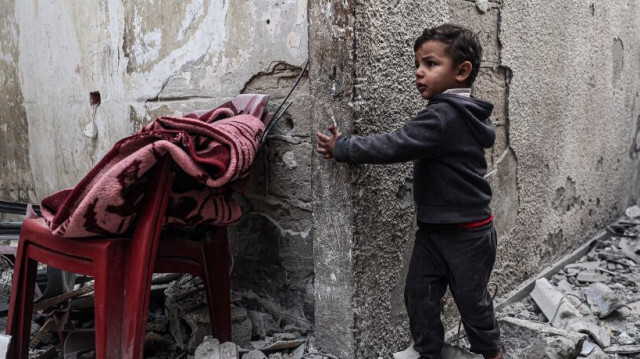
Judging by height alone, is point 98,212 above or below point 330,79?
below

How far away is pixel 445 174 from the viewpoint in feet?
5.43

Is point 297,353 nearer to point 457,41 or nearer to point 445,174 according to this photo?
point 445,174

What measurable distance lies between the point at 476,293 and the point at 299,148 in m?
0.81

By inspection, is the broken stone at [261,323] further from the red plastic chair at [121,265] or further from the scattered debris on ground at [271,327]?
the red plastic chair at [121,265]

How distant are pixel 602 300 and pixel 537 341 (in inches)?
30.9

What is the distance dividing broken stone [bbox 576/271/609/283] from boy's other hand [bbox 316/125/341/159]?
2171mm

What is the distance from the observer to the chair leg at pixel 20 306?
5.60ft

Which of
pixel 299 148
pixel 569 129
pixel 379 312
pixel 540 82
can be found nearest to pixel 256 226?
pixel 299 148

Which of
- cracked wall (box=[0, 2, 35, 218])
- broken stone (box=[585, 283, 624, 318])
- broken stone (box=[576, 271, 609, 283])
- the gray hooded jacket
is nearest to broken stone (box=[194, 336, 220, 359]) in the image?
the gray hooded jacket

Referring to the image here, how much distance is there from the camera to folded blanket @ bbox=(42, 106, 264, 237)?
140 centimetres

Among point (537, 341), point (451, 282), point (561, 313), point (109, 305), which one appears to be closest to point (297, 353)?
point (451, 282)

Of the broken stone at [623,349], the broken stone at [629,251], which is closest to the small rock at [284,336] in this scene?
the broken stone at [623,349]

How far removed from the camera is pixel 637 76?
14.1ft

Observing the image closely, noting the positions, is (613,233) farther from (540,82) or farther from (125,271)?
(125,271)
